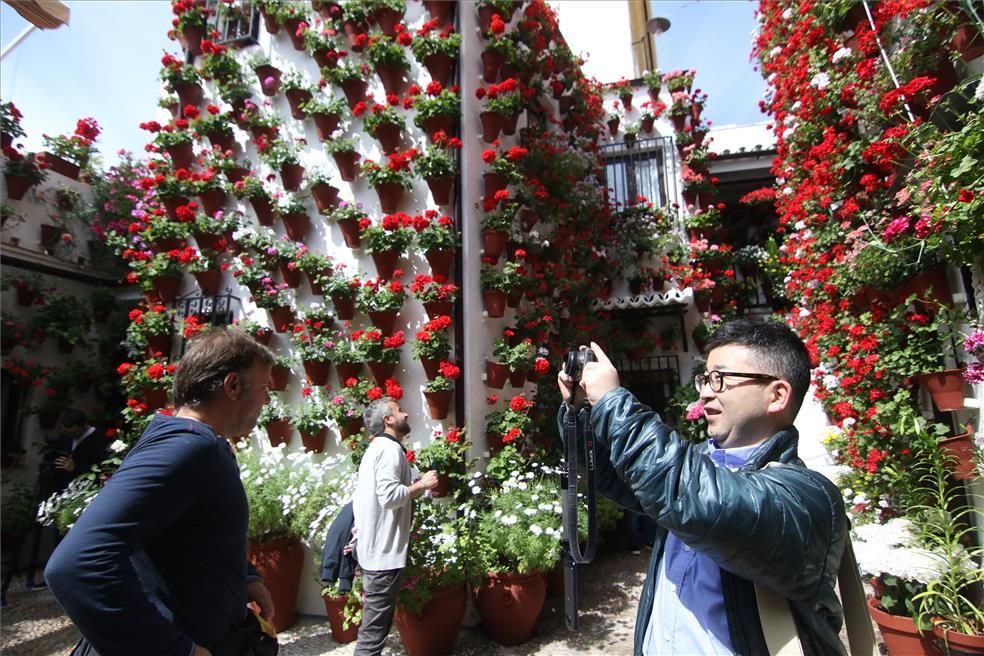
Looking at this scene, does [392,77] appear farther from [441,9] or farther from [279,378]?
[279,378]

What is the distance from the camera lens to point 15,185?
6773 millimetres

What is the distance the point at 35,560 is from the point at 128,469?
7.01m

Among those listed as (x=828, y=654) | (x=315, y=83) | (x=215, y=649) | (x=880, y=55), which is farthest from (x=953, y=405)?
(x=315, y=83)

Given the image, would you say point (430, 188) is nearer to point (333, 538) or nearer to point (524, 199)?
point (524, 199)

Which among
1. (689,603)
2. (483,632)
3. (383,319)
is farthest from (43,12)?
(483,632)

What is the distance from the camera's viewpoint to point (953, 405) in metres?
3.47

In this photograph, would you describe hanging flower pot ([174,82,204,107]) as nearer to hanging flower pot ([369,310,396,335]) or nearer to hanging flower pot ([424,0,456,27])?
hanging flower pot ([424,0,456,27])

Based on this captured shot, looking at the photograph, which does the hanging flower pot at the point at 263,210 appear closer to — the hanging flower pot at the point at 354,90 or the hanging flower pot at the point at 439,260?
the hanging flower pot at the point at 354,90

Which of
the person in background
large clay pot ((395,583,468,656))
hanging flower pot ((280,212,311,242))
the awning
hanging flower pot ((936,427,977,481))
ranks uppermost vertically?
the awning

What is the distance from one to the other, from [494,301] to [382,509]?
8.29ft

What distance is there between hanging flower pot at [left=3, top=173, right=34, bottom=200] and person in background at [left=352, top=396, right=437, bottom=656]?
664cm

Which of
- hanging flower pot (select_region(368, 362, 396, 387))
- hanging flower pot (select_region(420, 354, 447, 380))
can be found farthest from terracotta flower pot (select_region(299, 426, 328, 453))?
hanging flower pot (select_region(420, 354, 447, 380))

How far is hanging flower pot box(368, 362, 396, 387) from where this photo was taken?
16.8ft

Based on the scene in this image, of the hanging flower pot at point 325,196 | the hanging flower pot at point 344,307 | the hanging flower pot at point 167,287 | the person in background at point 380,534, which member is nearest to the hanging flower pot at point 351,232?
the hanging flower pot at point 325,196
